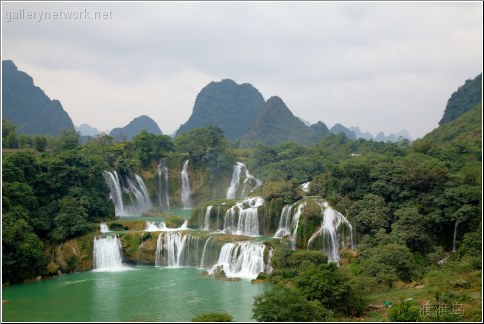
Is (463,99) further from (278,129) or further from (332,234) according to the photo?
(332,234)

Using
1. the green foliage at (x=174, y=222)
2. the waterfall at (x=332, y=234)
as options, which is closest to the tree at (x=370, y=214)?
the waterfall at (x=332, y=234)

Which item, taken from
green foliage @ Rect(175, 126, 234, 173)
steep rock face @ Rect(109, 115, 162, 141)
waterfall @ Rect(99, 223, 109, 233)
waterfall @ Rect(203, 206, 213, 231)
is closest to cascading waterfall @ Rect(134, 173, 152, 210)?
green foliage @ Rect(175, 126, 234, 173)

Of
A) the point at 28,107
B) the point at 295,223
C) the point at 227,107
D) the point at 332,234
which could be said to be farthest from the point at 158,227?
the point at 227,107

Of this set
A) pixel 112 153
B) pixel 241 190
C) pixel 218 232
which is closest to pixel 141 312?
pixel 218 232

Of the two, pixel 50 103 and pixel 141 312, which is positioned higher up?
pixel 50 103

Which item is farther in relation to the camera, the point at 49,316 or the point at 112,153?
the point at 112,153

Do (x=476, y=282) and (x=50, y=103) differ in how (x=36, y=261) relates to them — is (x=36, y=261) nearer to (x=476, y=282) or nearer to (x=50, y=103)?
(x=476, y=282)
